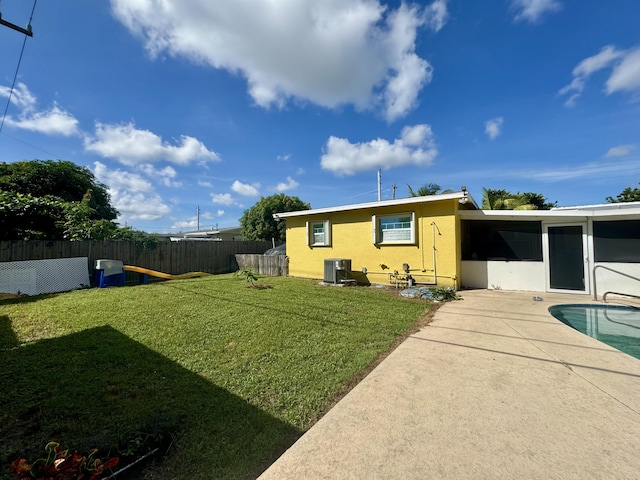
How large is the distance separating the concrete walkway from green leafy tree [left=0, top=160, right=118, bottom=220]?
727 inches

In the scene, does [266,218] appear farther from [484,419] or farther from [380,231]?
[484,419]

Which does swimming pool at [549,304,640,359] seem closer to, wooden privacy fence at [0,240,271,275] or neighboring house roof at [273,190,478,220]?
neighboring house roof at [273,190,478,220]

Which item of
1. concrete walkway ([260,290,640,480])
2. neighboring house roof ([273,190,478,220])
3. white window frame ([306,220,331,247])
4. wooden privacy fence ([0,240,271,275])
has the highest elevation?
neighboring house roof ([273,190,478,220])

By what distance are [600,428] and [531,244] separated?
744cm

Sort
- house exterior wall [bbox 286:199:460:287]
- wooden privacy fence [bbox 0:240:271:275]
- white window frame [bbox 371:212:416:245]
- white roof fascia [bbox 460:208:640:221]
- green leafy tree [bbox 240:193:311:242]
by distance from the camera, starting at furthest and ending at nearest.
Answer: green leafy tree [bbox 240:193:311:242], wooden privacy fence [bbox 0:240:271:275], white window frame [bbox 371:212:416:245], house exterior wall [bbox 286:199:460:287], white roof fascia [bbox 460:208:640:221]

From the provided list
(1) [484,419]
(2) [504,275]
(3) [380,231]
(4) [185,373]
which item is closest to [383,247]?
(3) [380,231]

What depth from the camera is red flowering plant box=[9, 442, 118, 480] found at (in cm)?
137

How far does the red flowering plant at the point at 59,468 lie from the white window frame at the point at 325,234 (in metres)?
9.57

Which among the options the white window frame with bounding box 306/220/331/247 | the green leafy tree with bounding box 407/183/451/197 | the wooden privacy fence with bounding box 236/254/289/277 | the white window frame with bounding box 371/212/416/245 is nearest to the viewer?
the white window frame with bounding box 371/212/416/245

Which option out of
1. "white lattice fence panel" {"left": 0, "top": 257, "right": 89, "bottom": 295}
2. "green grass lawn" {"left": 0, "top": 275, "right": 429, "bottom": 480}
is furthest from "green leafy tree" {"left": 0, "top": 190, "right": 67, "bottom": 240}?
Result: "green grass lawn" {"left": 0, "top": 275, "right": 429, "bottom": 480}

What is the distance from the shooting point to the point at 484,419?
2.26 metres

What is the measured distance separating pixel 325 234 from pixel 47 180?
58.6ft

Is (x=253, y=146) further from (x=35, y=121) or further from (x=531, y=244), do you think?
(x=531, y=244)

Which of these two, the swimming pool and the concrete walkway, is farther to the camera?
the swimming pool
